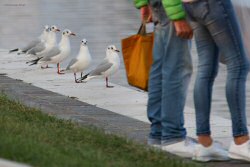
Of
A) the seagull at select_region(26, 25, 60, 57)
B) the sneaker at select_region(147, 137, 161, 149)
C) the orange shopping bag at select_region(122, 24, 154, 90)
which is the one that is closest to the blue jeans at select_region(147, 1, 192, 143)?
the sneaker at select_region(147, 137, 161, 149)

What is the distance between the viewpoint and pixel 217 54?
7547 mm

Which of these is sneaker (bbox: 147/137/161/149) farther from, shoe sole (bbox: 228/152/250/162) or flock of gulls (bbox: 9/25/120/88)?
flock of gulls (bbox: 9/25/120/88)

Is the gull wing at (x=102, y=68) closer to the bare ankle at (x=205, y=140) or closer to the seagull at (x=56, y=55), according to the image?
the seagull at (x=56, y=55)

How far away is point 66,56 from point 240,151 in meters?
6.78

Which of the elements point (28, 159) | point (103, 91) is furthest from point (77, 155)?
point (103, 91)

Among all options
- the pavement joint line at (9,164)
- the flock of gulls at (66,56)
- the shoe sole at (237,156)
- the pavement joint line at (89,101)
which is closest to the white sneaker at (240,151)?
the shoe sole at (237,156)

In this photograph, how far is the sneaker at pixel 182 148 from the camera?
7816 mm

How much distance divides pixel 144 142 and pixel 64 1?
2070 centimetres

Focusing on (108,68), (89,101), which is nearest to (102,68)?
(108,68)

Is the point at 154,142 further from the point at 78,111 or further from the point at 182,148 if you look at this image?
Result: the point at 78,111

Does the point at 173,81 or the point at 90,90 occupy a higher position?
the point at 173,81

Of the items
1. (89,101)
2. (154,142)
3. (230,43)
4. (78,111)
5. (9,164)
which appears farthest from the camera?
(89,101)

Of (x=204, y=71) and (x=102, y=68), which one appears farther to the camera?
(x=102, y=68)

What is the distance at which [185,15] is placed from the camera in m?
7.57
